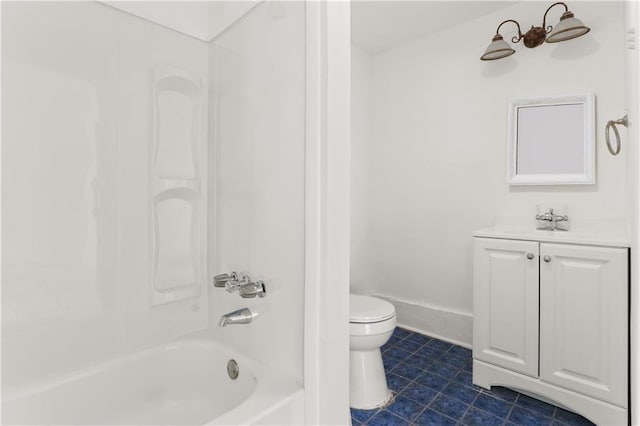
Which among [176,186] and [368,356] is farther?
[368,356]

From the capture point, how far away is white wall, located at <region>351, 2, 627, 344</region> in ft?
6.57

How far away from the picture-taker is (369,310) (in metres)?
1.90

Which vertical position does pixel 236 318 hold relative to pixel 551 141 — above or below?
below

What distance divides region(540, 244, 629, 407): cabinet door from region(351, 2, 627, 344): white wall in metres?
0.55

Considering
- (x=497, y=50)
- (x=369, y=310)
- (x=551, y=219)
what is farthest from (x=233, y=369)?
(x=497, y=50)

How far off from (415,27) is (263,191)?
212cm

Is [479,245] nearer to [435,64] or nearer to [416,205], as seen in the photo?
[416,205]

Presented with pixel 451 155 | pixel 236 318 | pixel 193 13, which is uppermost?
pixel 193 13

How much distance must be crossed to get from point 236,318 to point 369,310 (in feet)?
3.11

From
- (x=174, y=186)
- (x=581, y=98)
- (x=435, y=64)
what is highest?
(x=435, y=64)

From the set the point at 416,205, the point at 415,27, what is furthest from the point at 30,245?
the point at 415,27

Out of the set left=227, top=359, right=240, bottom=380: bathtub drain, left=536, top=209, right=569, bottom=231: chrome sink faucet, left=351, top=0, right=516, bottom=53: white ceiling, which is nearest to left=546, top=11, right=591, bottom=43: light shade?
left=351, top=0, right=516, bottom=53: white ceiling

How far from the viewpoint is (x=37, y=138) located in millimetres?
1158

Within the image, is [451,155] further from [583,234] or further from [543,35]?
[583,234]
